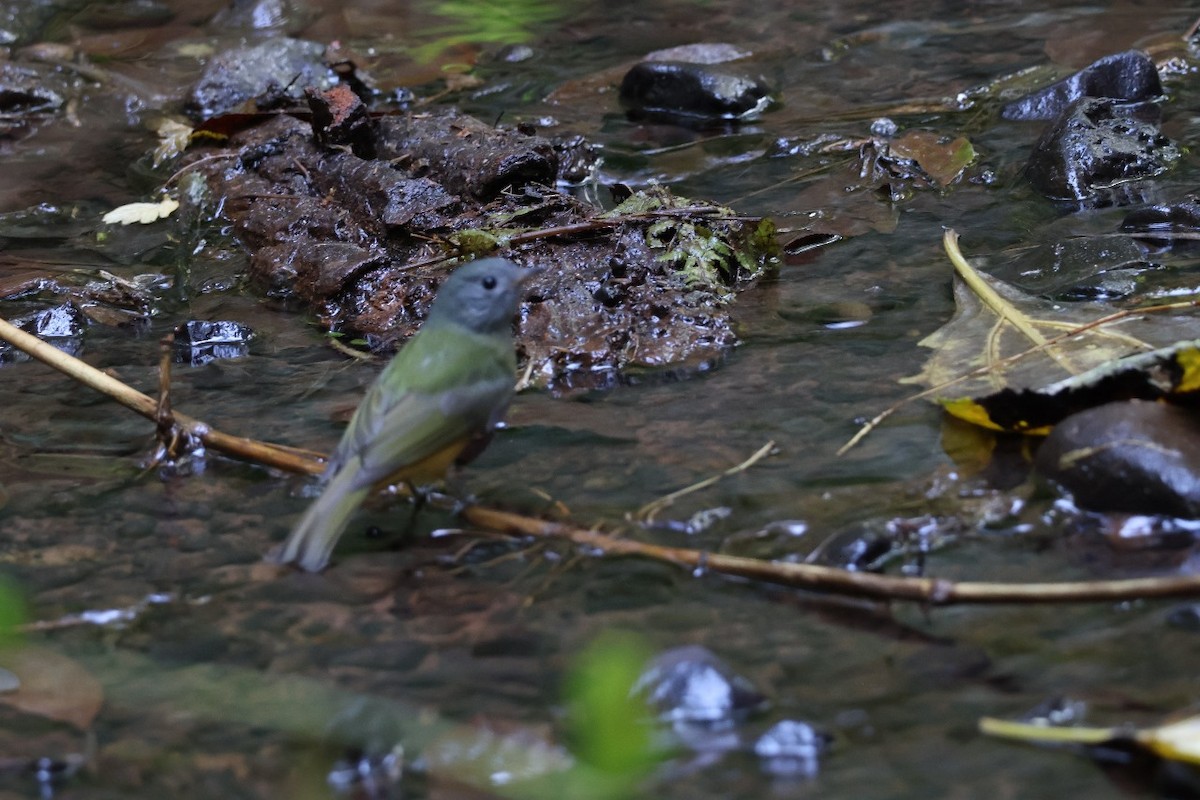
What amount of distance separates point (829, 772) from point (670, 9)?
8079 millimetres

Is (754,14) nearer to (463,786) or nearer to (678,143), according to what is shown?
(678,143)

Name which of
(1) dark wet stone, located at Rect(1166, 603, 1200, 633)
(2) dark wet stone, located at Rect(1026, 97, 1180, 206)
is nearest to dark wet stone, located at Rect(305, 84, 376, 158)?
(2) dark wet stone, located at Rect(1026, 97, 1180, 206)

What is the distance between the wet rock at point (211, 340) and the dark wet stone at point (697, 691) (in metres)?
2.66

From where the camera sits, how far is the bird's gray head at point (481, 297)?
12.6ft

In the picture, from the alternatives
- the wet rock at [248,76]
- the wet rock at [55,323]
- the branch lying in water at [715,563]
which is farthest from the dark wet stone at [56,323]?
the wet rock at [248,76]

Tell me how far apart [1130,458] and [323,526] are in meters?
1.98

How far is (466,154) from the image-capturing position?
18.0 feet

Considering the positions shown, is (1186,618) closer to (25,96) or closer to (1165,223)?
(1165,223)

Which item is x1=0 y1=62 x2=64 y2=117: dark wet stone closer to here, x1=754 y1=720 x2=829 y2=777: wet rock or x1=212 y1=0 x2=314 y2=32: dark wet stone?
x1=212 y1=0 x2=314 y2=32: dark wet stone

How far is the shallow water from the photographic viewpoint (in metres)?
2.46

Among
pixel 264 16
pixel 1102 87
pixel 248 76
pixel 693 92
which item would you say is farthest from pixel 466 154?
pixel 264 16

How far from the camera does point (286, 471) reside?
3682 millimetres

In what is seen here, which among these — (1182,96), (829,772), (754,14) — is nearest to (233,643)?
(829,772)

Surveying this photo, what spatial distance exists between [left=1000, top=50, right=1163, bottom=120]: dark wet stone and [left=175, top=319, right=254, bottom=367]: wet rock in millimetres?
4159
